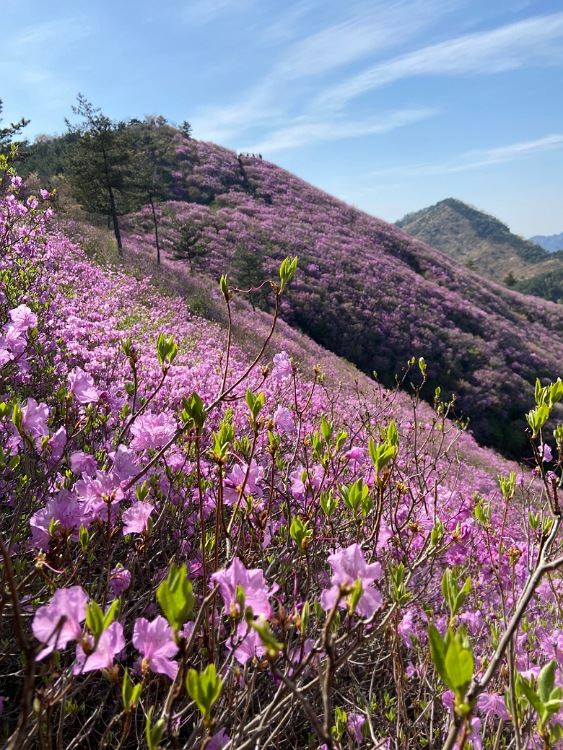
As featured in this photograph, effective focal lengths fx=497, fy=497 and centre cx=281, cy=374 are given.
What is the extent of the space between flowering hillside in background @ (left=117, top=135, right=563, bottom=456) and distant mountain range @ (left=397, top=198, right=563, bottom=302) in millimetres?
47207

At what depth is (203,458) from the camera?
382 cm

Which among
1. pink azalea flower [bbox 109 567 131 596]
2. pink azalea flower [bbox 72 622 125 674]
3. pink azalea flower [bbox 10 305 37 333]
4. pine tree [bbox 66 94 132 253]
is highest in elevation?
pine tree [bbox 66 94 132 253]

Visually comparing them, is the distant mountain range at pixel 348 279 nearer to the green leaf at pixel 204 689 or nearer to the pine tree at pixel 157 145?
the pine tree at pixel 157 145

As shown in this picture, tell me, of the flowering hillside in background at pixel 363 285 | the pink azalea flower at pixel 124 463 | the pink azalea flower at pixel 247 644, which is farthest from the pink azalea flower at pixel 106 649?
the flowering hillside in background at pixel 363 285

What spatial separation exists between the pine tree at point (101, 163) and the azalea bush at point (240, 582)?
12997 mm

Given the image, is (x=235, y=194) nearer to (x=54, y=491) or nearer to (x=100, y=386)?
(x=100, y=386)

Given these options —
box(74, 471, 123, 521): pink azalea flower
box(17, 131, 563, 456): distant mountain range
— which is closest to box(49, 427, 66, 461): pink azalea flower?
box(74, 471, 123, 521): pink azalea flower

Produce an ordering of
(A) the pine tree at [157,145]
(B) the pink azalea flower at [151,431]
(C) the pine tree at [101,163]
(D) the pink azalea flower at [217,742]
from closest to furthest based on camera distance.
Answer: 1. (D) the pink azalea flower at [217,742]
2. (B) the pink azalea flower at [151,431]
3. (C) the pine tree at [101,163]
4. (A) the pine tree at [157,145]

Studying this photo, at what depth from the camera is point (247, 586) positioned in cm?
108

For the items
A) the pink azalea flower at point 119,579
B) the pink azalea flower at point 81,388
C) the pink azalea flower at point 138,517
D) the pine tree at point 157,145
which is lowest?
the pink azalea flower at point 119,579

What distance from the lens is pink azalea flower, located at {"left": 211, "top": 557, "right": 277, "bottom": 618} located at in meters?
1.06

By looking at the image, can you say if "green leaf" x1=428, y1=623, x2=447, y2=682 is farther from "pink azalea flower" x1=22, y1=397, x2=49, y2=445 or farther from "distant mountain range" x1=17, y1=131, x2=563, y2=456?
"distant mountain range" x1=17, y1=131, x2=563, y2=456

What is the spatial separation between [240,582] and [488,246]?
386 ft

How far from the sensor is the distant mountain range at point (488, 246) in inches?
3039
